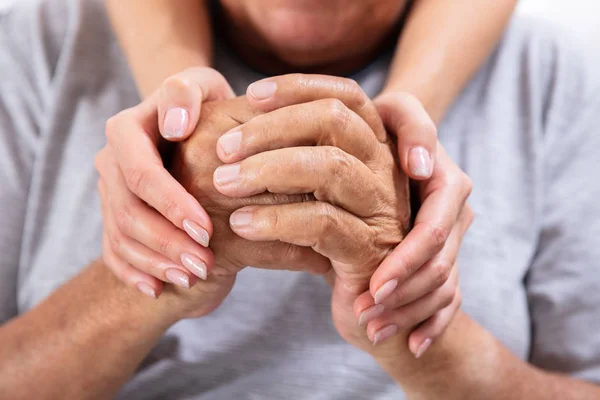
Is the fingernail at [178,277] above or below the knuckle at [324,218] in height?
below

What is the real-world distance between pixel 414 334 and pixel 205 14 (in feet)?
2.01

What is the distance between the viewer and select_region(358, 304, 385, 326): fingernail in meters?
0.67

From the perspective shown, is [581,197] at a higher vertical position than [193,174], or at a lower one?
lower

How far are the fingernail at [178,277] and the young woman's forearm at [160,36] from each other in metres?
0.34

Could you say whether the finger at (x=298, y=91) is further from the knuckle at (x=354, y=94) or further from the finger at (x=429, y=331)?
the finger at (x=429, y=331)

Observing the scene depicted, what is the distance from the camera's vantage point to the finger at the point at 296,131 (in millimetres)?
624

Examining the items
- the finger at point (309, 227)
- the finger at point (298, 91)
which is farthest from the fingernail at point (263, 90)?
the finger at point (309, 227)

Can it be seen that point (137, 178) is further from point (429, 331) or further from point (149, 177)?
point (429, 331)

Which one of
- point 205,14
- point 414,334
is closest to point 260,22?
point 205,14

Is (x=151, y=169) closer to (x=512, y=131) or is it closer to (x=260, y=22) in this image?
(x=260, y=22)

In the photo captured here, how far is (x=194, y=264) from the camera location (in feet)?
2.10

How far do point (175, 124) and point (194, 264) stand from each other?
16 cm

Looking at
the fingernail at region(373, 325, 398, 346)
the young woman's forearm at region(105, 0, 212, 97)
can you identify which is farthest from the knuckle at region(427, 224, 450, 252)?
the young woman's forearm at region(105, 0, 212, 97)

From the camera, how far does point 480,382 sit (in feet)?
2.67
